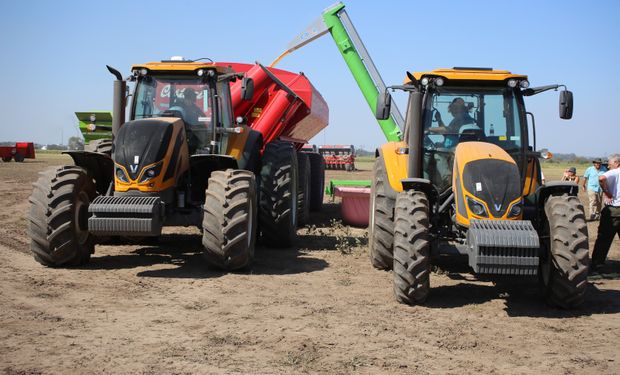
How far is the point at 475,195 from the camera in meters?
6.56

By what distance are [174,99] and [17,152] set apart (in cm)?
3451

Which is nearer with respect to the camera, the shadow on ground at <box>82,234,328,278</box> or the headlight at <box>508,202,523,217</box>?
the headlight at <box>508,202,523,217</box>

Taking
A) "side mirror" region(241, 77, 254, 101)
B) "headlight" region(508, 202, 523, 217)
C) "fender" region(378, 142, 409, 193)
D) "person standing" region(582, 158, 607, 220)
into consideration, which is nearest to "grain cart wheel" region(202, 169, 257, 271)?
"side mirror" region(241, 77, 254, 101)

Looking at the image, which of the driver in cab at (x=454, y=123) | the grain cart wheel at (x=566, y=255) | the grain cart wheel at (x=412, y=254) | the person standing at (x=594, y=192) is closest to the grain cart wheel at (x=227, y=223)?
the grain cart wheel at (x=412, y=254)

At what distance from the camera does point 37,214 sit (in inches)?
299

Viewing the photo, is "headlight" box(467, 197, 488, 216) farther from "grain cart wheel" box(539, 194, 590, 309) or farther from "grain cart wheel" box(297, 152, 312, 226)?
"grain cart wheel" box(297, 152, 312, 226)

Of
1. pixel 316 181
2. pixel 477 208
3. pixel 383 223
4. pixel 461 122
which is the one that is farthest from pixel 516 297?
pixel 316 181

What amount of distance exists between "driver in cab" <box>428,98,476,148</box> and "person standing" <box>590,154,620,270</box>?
245 cm

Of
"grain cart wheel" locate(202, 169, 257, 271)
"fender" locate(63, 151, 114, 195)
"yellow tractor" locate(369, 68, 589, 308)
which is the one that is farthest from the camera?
"fender" locate(63, 151, 114, 195)

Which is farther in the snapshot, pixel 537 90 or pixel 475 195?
pixel 537 90

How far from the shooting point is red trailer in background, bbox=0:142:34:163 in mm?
39375

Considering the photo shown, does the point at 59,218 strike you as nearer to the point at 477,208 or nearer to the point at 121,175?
the point at 121,175

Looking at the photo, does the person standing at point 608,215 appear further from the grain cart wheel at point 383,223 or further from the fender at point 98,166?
the fender at point 98,166

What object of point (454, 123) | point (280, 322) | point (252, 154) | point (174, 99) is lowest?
point (280, 322)
